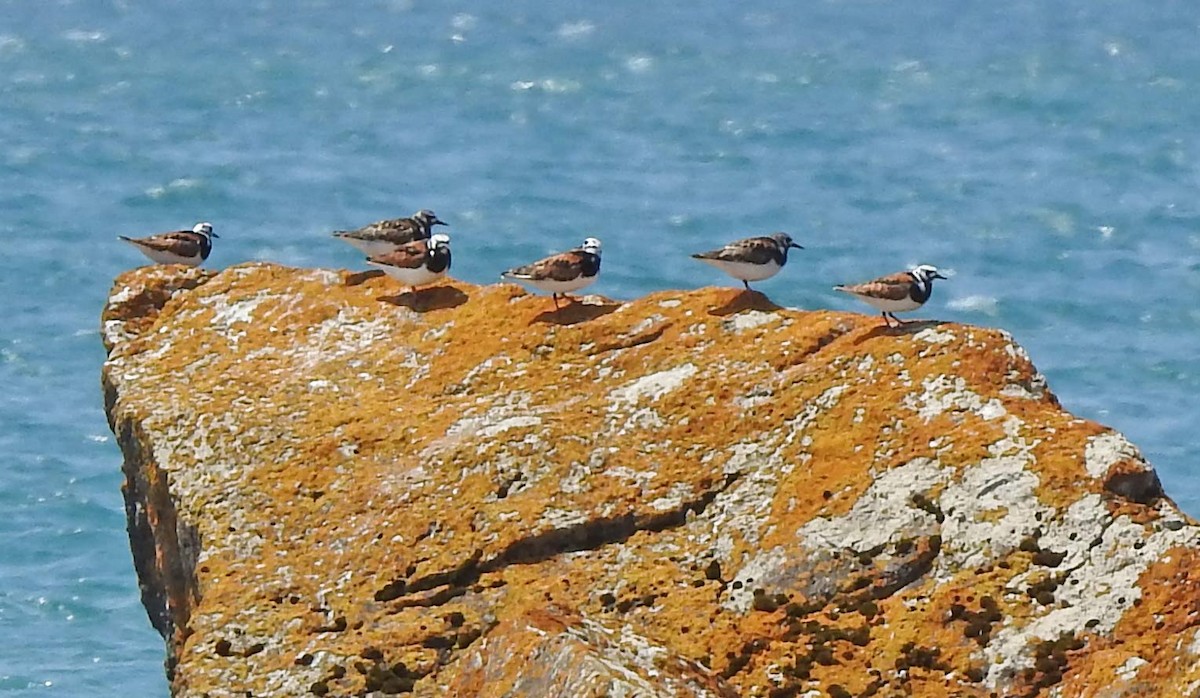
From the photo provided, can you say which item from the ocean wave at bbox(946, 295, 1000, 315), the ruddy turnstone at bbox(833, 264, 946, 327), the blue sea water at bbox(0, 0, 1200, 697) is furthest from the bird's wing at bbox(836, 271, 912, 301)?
the ocean wave at bbox(946, 295, 1000, 315)

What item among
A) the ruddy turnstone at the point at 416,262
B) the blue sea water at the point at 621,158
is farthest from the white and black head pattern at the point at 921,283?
the blue sea water at the point at 621,158

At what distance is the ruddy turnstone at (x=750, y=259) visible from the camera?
2212cm

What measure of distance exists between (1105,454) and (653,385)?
4.58 metres

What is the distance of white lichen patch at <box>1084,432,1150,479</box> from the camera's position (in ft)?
55.7

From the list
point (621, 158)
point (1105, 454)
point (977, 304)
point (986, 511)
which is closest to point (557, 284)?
point (986, 511)

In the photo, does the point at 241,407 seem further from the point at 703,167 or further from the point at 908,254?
the point at 703,167

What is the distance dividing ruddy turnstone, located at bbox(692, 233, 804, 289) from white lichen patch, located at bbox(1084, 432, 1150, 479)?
5.58 metres

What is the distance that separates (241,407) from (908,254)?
68.8 metres

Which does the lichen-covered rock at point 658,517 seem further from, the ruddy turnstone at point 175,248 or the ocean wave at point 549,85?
the ocean wave at point 549,85

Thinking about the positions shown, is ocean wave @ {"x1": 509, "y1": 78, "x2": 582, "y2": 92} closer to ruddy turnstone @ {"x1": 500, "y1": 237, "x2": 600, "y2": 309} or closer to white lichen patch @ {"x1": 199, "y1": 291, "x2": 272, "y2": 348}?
white lichen patch @ {"x1": 199, "y1": 291, "x2": 272, "y2": 348}

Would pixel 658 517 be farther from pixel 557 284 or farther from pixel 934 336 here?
pixel 557 284

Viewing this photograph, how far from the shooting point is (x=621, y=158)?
100188 millimetres

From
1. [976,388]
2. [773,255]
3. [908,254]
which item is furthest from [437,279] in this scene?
[908,254]

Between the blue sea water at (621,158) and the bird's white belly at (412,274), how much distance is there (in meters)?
36.0
